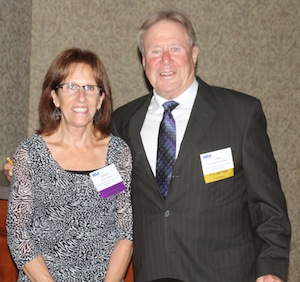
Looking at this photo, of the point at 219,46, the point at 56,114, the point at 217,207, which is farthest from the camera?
the point at 219,46

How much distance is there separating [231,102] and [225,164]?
292 mm

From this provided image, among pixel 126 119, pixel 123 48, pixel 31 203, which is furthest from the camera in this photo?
pixel 123 48

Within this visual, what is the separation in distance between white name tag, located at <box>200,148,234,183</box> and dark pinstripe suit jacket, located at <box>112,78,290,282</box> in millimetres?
22

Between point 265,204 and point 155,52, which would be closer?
point 265,204

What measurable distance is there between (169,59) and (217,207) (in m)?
0.71

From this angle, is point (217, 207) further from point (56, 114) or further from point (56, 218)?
point (56, 114)

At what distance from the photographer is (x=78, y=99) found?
2.47 metres

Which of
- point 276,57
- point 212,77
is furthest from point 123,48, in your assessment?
point 276,57

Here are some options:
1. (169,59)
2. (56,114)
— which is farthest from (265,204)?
(56,114)

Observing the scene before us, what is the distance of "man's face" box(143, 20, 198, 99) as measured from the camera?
2.65 metres

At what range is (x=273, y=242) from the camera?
7.93 ft

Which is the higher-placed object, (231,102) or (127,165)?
(231,102)

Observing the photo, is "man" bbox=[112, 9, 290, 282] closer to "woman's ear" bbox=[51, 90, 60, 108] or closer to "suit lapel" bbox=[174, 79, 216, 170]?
"suit lapel" bbox=[174, 79, 216, 170]

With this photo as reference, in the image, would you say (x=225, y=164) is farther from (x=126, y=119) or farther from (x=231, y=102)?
(x=126, y=119)
